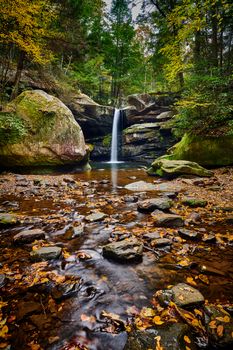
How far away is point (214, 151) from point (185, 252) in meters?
7.93

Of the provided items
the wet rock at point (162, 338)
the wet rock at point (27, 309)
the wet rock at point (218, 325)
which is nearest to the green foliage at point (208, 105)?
the wet rock at point (218, 325)

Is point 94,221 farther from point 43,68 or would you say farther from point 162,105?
point 162,105

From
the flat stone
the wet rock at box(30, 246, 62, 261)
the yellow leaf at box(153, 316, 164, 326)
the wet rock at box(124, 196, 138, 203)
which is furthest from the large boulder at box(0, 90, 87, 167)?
the yellow leaf at box(153, 316, 164, 326)

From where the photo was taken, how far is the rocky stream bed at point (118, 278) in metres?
1.77

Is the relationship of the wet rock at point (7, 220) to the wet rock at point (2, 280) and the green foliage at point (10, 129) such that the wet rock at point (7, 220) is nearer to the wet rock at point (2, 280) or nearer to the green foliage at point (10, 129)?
the wet rock at point (2, 280)

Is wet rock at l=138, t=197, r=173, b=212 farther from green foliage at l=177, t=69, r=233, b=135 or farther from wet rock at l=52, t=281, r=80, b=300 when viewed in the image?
green foliage at l=177, t=69, r=233, b=135

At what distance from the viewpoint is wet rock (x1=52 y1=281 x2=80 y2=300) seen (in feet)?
7.51

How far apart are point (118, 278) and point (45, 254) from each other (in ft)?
3.65

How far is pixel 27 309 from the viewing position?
82.8 inches

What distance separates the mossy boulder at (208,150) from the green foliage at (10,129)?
7855 millimetres

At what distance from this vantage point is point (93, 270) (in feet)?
9.12

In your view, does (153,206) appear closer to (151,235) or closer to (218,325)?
(151,235)

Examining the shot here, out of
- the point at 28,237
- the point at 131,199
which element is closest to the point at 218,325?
the point at 28,237

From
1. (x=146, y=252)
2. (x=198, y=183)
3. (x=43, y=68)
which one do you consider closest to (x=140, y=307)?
(x=146, y=252)
